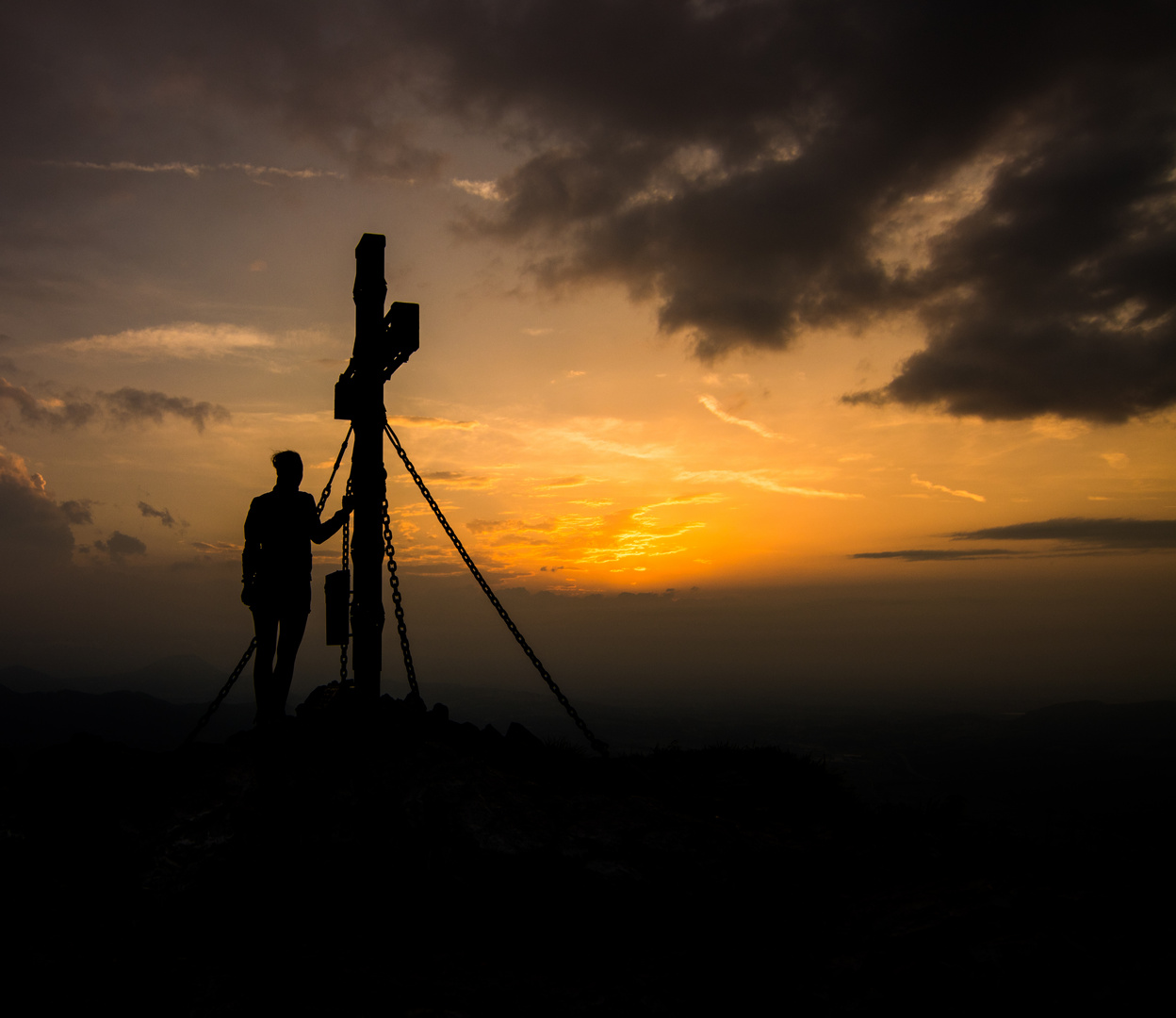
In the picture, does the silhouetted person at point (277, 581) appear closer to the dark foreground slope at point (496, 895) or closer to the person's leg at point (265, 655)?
the person's leg at point (265, 655)

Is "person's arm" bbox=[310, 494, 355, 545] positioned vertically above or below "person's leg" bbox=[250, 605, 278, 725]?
above

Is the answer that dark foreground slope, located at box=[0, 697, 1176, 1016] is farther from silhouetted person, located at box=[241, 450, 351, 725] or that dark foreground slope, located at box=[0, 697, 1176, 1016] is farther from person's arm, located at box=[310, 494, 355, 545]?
person's arm, located at box=[310, 494, 355, 545]

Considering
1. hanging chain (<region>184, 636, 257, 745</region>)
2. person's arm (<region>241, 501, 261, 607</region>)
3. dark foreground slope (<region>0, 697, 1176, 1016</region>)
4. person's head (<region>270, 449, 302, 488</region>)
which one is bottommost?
dark foreground slope (<region>0, 697, 1176, 1016</region>)

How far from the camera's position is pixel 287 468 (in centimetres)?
752

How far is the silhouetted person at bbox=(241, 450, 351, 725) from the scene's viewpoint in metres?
7.18

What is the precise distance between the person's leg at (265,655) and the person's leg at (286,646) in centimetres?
7

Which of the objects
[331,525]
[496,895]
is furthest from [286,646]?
[496,895]

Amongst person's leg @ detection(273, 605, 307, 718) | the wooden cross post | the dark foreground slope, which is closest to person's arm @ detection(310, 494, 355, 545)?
the wooden cross post

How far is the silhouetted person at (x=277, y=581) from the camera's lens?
718cm

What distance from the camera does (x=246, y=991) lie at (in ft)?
15.5

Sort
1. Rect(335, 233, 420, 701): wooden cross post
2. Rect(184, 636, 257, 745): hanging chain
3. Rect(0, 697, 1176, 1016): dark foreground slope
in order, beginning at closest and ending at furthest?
Rect(0, 697, 1176, 1016): dark foreground slope, Rect(184, 636, 257, 745): hanging chain, Rect(335, 233, 420, 701): wooden cross post

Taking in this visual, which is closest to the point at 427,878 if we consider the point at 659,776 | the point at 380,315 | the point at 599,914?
the point at 599,914

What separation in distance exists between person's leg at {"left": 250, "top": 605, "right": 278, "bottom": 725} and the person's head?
1.43 metres

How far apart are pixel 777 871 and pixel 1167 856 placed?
3522 millimetres
